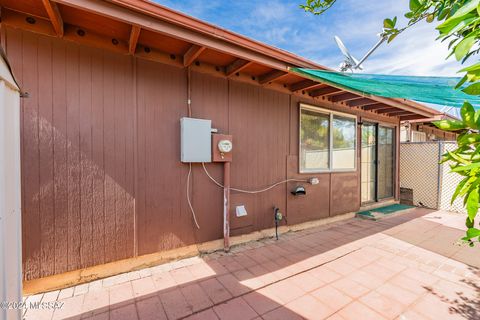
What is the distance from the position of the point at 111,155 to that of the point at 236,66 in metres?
1.82

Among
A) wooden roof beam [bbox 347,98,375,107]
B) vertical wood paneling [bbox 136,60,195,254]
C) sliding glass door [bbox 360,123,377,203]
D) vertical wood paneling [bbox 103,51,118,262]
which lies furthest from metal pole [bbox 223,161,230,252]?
sliding glass door [bbox 360,123,377,203]

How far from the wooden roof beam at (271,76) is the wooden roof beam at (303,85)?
0.58 metres

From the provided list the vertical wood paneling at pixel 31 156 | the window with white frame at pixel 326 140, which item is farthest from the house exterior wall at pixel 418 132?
the vertical wood paneling at pixel 31 156

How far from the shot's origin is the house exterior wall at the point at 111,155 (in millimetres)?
1987

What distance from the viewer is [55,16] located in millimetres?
1802

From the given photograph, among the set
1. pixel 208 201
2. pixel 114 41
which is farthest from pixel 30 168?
pixel 208 201

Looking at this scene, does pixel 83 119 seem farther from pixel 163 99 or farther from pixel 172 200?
pixel 172 200

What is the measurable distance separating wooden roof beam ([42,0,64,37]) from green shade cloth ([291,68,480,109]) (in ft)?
7.83

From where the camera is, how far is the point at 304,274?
92.9 inches

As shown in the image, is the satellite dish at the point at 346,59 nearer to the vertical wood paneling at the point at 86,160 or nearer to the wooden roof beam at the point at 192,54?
the wooden roof beam at the point at 192,54

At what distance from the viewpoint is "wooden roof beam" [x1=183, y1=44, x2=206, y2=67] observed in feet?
7.68

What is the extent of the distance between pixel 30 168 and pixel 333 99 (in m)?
4.49

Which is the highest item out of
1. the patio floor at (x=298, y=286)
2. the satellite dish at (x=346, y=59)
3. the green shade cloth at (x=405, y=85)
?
the satellite dish at (x=346, y=59)

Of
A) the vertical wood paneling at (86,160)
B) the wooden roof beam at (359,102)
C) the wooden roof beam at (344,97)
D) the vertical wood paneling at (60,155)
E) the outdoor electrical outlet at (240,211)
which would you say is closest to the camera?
the vertical wood paneling at (60,155)
